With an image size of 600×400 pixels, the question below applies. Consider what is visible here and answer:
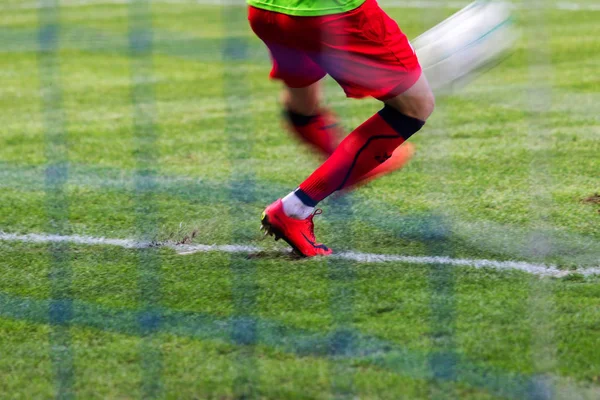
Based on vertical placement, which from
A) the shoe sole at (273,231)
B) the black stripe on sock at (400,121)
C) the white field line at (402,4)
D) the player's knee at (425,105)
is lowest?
the white field line at (402,4)

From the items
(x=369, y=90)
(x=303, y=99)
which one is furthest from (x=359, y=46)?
(x=303, y=99)

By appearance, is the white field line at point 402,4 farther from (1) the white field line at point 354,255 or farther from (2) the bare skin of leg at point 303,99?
(1) the white field line at point 354,255

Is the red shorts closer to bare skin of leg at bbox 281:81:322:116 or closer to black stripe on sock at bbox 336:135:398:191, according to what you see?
black stripe on sock at bbox 336:135:398:191

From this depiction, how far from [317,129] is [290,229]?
0.52 m

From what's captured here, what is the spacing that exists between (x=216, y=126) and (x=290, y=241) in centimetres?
236

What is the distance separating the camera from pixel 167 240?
3.70 meters

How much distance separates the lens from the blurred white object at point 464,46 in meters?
3.51

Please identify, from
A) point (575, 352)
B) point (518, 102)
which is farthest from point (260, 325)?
point (518, 102)

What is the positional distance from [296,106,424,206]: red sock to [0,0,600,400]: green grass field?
0.92 feet

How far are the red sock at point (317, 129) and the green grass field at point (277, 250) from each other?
0.34 meters

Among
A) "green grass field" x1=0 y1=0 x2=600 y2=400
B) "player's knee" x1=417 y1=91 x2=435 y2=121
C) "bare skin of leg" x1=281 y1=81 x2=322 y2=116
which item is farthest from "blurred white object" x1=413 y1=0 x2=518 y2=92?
"green grass field" x1=0 y1=0 x2=600 y2=400

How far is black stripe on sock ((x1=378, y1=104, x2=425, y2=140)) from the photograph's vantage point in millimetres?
3273

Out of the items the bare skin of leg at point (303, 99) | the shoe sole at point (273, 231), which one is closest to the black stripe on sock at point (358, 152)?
the shoe sole at point (273, 231)

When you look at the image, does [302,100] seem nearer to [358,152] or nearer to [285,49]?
[285,49]
